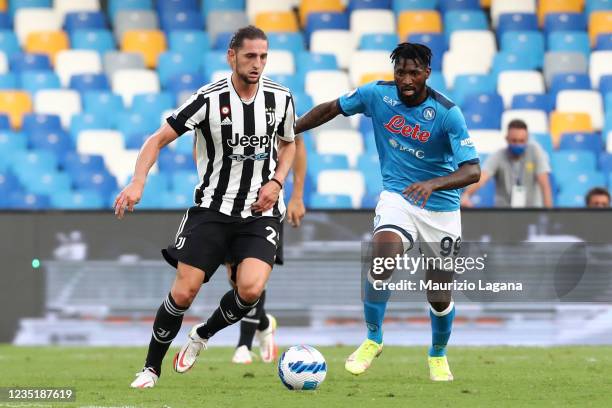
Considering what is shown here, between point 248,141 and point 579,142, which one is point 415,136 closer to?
point 248,141

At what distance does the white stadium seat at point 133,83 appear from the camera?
1670cm

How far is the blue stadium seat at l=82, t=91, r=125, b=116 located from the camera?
16438mm

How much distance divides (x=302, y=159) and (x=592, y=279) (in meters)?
3.69

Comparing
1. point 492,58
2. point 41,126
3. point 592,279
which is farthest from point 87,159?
Answer: point 592,279

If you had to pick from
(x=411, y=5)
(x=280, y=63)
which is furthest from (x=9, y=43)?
(x=411, y=5)

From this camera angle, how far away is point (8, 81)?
16.9m

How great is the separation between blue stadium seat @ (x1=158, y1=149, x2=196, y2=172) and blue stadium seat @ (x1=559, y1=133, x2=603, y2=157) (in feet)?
13.8

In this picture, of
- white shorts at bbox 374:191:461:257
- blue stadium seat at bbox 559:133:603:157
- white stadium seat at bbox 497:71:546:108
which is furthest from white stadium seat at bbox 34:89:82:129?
white shorts at bbox 374:191:461:257

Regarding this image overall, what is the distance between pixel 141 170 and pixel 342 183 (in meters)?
7.59

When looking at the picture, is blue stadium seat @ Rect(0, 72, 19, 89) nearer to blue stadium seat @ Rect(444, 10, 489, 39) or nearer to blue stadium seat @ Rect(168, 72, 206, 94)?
blue stadium seat @ Rect(168, 72, 206, 94)

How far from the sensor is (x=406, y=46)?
7660mm

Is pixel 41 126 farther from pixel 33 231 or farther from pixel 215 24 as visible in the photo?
pixel 33 231

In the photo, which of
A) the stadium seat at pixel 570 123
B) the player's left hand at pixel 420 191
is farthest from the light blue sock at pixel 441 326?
the stadium seat at pixel 570 123

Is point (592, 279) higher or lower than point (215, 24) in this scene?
lower
